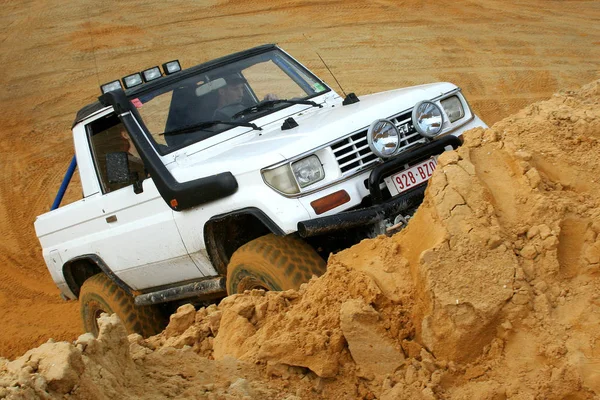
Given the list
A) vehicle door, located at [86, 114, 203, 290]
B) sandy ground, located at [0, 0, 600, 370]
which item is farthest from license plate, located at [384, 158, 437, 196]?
sandy ground, located at [0, 0, 600, 370]

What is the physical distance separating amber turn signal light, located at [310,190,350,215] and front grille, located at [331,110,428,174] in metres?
0.16

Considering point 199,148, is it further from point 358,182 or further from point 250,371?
point 250,371

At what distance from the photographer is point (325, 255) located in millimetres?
5422

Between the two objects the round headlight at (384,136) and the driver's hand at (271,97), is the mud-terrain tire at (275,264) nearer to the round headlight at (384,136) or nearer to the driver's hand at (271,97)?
the round headlight at (384,136)

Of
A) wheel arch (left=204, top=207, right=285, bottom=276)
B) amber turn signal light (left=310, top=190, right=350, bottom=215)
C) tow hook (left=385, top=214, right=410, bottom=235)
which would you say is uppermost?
amber turn signal light (left=310, top=190, right=350, bottom=215)

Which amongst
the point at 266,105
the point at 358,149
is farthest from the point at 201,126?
the point at 358,149

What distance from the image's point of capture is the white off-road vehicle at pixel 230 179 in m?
5.07

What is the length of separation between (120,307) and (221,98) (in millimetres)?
1833

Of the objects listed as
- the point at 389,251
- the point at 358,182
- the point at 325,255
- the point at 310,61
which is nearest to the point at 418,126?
the point at 358,182

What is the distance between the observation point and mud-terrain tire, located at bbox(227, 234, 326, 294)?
16.2ft

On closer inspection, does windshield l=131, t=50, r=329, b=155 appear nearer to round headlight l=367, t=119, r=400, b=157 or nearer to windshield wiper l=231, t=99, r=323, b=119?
windshield wiper l=231, t=99, r=323, b=119

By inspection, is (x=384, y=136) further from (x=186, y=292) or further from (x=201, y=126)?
(x=186, y=292)

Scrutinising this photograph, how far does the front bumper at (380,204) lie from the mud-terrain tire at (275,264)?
201 millimetres

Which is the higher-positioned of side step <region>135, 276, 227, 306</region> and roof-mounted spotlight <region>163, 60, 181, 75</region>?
roof-mounted spotlight <region>163, 60, 181, 75</region>
